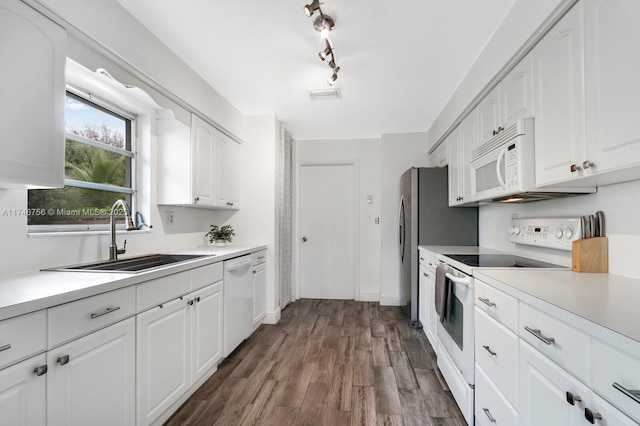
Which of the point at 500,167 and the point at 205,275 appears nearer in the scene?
the point at 500,167

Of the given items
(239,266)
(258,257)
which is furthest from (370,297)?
(239,266)

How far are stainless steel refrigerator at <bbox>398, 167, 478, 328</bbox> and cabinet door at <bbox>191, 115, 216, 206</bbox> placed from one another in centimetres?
213

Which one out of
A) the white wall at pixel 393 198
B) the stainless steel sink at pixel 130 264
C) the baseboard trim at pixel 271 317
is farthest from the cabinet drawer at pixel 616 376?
the white wall at pixel 393 198

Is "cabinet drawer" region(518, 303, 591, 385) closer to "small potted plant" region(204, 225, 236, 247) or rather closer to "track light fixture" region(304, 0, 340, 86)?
"track light fixture" region(304, 0, 340, 86)

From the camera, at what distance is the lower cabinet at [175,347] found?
1500mm

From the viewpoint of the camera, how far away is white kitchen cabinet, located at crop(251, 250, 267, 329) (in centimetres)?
305

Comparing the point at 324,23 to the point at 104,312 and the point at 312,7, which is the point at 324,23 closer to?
the point at 312,7

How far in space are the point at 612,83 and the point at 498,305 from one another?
0.98 meters

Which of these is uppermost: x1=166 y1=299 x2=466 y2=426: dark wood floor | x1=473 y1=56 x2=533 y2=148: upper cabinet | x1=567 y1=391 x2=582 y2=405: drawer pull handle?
x1=473 y1=56 x2=533 y2=148: upper cabinet

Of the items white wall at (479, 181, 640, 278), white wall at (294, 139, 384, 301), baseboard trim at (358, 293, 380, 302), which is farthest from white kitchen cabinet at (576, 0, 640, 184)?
baseboard trim at (358, 293, 380, 302)

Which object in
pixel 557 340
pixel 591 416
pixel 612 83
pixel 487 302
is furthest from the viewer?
pixel 487 302

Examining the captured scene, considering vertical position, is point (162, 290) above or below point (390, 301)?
above

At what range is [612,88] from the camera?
107 cm

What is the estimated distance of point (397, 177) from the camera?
415cm
